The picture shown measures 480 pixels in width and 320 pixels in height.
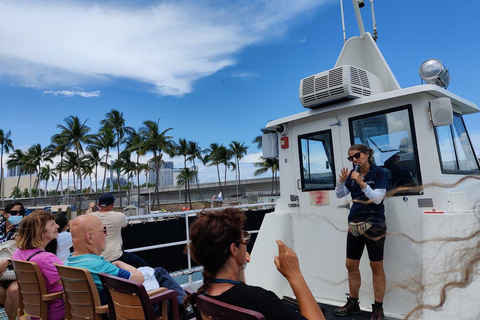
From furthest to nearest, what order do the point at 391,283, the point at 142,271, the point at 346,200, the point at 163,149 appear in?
the point at 163,149
the point at 346,200
the point at 391,283
the point at 142,271

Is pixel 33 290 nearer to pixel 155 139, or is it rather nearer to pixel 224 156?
pixel 155 139

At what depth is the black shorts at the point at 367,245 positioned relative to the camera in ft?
9.75

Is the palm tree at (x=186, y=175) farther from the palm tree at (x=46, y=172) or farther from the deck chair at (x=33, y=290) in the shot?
the deck chair at (x=33, y=290)

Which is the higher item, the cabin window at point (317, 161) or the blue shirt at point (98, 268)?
the cabin window at point (317, 161)

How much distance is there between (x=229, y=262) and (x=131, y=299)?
71 cm

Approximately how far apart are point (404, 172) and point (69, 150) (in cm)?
5988

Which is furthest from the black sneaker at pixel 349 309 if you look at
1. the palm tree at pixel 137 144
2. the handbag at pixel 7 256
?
the palm tree at pixel 137 144

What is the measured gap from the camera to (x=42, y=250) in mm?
2871

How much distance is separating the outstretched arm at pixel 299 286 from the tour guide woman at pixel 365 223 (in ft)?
5.11

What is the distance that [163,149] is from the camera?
48219 millimetres

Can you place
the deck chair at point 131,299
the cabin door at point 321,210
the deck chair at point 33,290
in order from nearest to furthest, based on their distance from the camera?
the deck chair at point 131,299, the deck chair at point 33,290, the cabin door at point 321,210

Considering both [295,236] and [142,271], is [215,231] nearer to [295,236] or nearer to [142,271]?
[142,271]

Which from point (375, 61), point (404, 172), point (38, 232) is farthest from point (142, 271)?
point (375, 61)

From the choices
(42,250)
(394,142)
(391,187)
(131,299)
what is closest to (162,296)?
(131,299)
